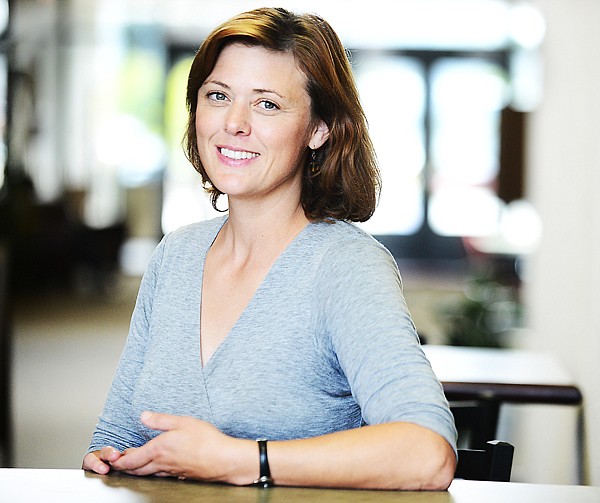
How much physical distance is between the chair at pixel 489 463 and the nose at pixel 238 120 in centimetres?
70

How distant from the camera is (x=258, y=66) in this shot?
1745 millimetres

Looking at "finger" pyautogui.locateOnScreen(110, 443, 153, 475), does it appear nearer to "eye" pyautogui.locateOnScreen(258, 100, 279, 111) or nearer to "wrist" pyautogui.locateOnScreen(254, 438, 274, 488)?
"wrist" pyautogui.locateOnScreen(254, 438, 274, 488)

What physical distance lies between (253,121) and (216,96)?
99 mm

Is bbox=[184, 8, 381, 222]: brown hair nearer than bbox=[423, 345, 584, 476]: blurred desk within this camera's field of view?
Yes

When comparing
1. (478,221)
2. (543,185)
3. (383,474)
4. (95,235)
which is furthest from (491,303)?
(478,221)

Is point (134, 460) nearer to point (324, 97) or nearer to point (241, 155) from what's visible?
point (241, 155)

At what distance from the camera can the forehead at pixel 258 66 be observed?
174cm

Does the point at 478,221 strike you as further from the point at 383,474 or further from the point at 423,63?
the point at 383,474

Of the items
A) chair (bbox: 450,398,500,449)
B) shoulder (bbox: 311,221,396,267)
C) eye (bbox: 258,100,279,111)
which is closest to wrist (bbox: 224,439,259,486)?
shoulder (bbox: 311,221,396,267)

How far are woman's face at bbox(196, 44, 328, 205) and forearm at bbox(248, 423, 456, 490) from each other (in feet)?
1.82

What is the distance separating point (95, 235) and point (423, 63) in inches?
199

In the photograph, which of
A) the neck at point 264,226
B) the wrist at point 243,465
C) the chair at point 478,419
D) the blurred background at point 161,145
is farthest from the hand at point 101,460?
the blurred background at point 161,145

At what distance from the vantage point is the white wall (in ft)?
9.07

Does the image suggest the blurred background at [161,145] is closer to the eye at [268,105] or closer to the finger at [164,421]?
the eye at [268,105]
